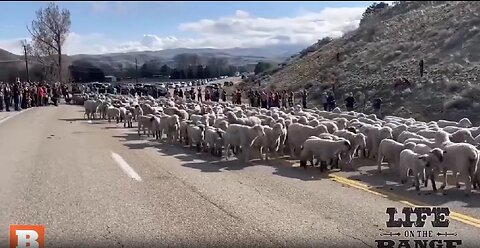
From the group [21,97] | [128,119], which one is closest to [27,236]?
[128,119]

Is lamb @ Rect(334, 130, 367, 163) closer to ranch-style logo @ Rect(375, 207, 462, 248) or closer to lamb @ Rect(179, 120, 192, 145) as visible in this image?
ranch-style logo @ Rect(375, 207, 462, 248)

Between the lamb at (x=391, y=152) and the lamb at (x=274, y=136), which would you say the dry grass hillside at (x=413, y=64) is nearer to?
the lamb at (x=274, y=136)

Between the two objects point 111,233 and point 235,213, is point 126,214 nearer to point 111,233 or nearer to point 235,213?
point 111,233

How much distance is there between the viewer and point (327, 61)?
5644 centimetres

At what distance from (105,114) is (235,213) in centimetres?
2543

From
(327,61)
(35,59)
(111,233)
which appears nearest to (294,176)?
(111,233)

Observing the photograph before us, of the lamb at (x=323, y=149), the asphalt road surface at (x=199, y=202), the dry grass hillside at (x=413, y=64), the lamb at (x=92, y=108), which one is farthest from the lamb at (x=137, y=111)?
the lamb at (x=323, y=149)

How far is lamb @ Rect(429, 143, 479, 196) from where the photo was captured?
1100 centimetres

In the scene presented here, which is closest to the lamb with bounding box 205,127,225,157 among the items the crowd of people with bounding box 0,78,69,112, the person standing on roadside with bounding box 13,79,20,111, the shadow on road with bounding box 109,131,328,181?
the shadow on road with bounding box 109,131,328,181

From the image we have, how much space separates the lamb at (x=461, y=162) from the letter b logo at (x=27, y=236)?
7.28 metres

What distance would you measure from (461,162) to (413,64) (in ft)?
105

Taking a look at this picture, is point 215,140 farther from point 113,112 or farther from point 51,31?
point 51,31

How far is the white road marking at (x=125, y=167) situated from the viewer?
12289mm

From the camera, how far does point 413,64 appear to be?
41781 mm
